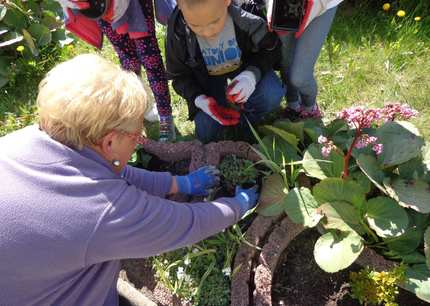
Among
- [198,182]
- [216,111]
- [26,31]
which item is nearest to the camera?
[198,182]

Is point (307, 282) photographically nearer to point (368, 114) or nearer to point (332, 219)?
point (332, 219)

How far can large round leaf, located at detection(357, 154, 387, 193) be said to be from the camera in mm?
1771

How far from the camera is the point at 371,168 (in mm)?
1806

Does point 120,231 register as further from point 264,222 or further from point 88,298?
point 264,222

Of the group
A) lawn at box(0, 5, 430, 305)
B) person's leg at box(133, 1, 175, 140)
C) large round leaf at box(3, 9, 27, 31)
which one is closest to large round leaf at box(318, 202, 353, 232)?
lawn at box(0, 5, 430, 305)

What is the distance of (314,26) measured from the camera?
207 cm

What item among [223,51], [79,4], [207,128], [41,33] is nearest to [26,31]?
[41,33]

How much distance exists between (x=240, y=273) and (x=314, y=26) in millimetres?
1179

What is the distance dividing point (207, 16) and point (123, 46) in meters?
0.81

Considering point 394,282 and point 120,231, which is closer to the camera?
point 120,231

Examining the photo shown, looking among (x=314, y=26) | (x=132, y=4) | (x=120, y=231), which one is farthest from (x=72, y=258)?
(x=314, y=26)

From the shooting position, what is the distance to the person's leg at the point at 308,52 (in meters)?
2.07

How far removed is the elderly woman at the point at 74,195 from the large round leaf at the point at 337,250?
0.52m

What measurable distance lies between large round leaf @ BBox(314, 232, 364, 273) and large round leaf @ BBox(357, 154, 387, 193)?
25 centimetres
